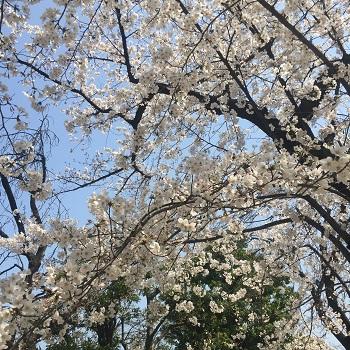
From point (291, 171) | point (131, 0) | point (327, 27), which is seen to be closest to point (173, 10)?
point (131, 0)

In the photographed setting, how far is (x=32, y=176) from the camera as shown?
4754 millimetres

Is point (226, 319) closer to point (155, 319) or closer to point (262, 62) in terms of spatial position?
point (155, 319)

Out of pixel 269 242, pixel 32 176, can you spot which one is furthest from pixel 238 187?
pixel 269 242

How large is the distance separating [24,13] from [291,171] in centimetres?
270

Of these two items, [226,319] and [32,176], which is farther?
[226,319]

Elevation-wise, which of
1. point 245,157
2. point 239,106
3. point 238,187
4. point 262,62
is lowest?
point 238,187

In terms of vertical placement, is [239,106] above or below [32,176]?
above

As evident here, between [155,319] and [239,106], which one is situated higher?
[155,319]

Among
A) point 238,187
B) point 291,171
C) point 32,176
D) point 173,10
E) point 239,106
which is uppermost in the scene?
point 173,10

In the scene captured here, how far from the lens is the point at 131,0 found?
254 inches

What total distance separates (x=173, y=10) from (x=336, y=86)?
2408mm

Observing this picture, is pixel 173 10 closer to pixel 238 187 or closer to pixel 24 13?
pixel 24 13

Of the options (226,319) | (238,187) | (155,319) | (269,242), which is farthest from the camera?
(226,319)

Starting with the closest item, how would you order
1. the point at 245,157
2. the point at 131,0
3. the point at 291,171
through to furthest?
1. the point at 291,171
2. the point at 245,157
3. the point at 131,0
